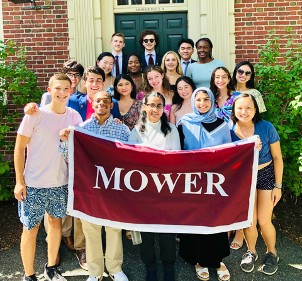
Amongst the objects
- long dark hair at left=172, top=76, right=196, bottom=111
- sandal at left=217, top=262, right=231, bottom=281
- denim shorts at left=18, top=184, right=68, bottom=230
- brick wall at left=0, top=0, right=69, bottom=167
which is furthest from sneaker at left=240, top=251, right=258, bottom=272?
brick wall at left=0, top=0, right=69, bottom=167

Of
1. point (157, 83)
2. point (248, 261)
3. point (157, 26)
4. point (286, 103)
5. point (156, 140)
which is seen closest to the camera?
point (156, 140)

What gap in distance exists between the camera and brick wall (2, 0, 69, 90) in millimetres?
5848

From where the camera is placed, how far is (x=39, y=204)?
314 centimetres

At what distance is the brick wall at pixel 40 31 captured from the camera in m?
5.85

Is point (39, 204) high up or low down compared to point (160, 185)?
down

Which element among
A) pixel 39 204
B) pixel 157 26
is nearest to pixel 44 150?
pixel 39 204

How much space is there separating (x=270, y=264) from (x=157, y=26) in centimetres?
457

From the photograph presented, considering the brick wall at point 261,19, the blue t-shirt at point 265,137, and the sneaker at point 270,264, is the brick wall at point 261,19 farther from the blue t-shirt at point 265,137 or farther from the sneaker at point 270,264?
the sneaker at point 270,264

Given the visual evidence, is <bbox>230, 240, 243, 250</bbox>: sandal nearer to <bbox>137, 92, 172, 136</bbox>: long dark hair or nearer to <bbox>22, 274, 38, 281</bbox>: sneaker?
<bbox>137, 92, 172, 136</bbox>: long dark hair

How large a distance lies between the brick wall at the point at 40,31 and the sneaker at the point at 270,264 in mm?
4690

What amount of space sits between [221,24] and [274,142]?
10.4ft

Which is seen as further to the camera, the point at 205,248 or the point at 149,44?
the point at 149,44

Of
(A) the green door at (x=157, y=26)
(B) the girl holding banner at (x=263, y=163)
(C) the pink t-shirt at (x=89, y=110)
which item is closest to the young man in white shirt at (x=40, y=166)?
(C) the pink t-shirt at (x=89, y=110)

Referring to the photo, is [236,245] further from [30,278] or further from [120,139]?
[30,278]
